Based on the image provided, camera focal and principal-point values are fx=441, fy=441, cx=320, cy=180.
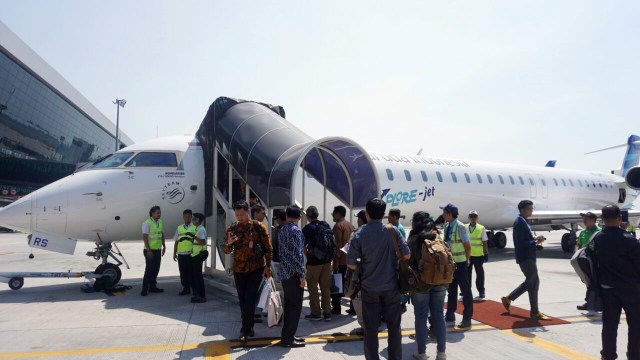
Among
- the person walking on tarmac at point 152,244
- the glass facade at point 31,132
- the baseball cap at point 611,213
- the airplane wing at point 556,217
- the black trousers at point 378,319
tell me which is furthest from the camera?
the glass facade at point 31,132

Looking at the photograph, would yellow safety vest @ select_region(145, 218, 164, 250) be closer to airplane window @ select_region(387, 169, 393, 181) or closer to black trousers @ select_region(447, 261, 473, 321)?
black trousers @ select_region(447, 261, 473, 321)

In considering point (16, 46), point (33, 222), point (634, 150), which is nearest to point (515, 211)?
point (634, 150)

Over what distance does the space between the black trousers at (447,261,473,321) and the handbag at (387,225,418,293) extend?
7.71 feet

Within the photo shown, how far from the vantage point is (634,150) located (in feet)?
88.7

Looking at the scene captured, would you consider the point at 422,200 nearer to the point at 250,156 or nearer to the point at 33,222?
the point at 250,156

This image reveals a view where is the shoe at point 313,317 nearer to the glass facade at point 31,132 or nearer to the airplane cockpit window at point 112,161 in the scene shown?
the airplane cockpit window at point 112,161

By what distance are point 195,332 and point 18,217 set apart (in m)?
4.87

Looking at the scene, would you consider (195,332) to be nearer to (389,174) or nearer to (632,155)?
(389,174)

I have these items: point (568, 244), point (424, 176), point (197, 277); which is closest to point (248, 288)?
point (197, 277)

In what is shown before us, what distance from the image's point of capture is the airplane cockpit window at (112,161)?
9.40 m

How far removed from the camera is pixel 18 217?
27.6ft

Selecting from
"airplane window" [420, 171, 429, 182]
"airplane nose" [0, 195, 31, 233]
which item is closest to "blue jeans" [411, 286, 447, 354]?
"airplane nose" [0, 195, 31, 233]

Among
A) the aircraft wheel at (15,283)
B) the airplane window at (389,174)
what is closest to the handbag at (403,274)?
the aircraft wheel at (15,283)

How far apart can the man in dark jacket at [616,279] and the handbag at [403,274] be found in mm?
2058
